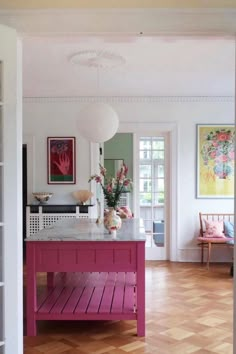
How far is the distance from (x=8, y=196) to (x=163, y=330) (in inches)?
85.5

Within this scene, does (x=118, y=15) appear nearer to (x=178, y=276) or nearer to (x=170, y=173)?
(x=178, y=276)

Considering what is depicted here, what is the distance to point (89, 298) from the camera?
3.76 meters

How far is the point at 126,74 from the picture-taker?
4902 millimetres

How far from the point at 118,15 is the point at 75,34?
24 centimetres

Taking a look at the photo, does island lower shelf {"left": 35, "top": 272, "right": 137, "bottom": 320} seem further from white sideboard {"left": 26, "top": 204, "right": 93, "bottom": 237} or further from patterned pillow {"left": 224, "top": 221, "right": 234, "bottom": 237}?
patterned pillow {"left": 224, "top": 221, "right": 234, "bottom": 237}

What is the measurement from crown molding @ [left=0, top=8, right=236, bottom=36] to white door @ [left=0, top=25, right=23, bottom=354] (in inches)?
4.5

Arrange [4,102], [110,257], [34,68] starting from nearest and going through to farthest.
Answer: [4,102]
[110,257]
[34,68]

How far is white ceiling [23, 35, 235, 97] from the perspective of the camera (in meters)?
3.75

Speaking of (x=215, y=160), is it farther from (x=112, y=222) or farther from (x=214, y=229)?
(x=112, y=222)

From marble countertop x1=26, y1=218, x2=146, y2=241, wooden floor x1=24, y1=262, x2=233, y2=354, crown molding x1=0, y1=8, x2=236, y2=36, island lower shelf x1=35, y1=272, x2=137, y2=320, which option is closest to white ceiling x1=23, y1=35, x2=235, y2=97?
crown molding x1=0, y1=8, x2=236, y2=36

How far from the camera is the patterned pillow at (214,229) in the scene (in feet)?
20.0

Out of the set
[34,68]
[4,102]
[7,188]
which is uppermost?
[34,68]

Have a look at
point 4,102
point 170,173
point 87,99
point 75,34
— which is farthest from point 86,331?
point 87,99

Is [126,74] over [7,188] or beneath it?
over
